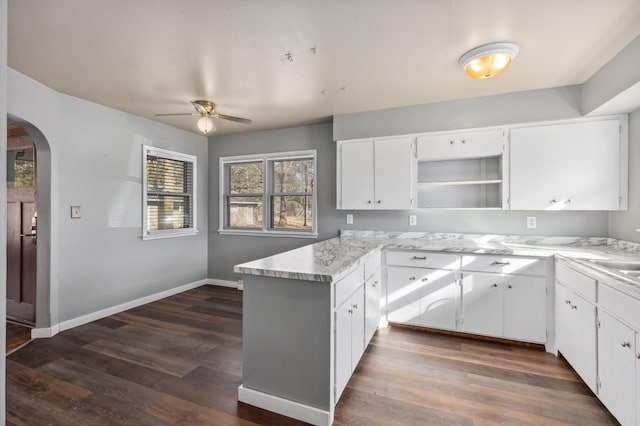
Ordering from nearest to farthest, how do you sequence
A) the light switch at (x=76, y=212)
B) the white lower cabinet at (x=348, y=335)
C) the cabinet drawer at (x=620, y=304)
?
the cabinet drawer at (x=620, y=304)
the white lower cabinet at (x=348, y=335)
the light switch at (x=76, y=212)

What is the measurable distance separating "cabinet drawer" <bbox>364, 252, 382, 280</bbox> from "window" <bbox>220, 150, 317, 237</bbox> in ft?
4.46

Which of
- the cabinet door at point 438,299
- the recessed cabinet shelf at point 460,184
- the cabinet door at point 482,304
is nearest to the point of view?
the cabinet door at point 482,304

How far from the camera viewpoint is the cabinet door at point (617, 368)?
159cm

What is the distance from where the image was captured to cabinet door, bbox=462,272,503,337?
2.74 metres

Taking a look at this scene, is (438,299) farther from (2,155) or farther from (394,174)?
(2,155)

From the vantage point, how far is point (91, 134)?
330cm

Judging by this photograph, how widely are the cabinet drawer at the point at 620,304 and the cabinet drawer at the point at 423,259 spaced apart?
3.69 feet

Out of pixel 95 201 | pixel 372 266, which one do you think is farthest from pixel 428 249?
pixel 95 201

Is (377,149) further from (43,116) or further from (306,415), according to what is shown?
(43,116)

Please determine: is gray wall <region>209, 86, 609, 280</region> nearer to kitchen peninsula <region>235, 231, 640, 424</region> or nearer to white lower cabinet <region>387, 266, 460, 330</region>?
kitchen peninsula <region>235, 231, 640, 424</region>

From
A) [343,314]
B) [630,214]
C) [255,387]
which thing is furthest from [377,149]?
[255,387]

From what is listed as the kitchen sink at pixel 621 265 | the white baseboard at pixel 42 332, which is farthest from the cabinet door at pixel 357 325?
the white baseboard at pixel 42 332

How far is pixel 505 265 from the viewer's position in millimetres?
2711

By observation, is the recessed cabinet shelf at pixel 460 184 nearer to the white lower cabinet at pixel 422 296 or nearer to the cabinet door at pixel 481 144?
the cabinet door at pixel 481 144
